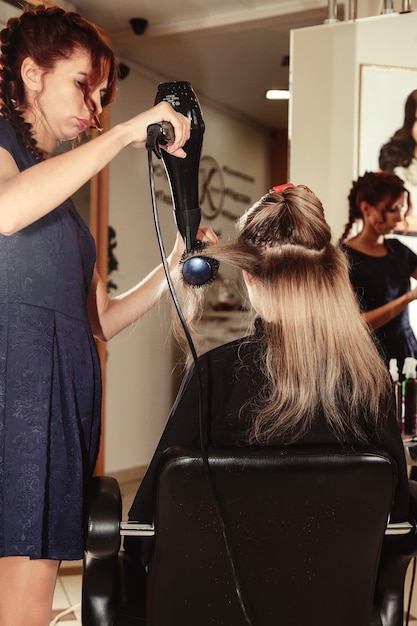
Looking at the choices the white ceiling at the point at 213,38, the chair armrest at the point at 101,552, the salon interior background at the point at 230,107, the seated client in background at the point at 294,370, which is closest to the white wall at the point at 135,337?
the salon interior background at the point at 230,107

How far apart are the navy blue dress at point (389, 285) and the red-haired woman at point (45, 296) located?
1442 millimetres

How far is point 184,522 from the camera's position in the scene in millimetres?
1005

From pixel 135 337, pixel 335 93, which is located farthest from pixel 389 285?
pixel 135 337

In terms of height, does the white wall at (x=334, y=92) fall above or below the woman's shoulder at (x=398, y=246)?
above

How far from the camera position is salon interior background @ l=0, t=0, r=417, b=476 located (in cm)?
264

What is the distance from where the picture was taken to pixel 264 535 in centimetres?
102

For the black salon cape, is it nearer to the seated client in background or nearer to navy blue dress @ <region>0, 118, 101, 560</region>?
the seated client in background

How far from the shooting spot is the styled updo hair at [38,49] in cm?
126

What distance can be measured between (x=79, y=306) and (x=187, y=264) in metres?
0.20

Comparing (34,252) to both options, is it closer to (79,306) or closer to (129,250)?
(79,306)

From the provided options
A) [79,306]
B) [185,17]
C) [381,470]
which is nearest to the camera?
[381,470]

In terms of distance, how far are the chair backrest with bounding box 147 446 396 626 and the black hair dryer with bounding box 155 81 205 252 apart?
1.42 ft

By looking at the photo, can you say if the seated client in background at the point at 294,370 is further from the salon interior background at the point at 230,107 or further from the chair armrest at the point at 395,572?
the salon interior background at the point at 230,107

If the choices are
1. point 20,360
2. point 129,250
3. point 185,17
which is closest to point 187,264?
point 20,360
